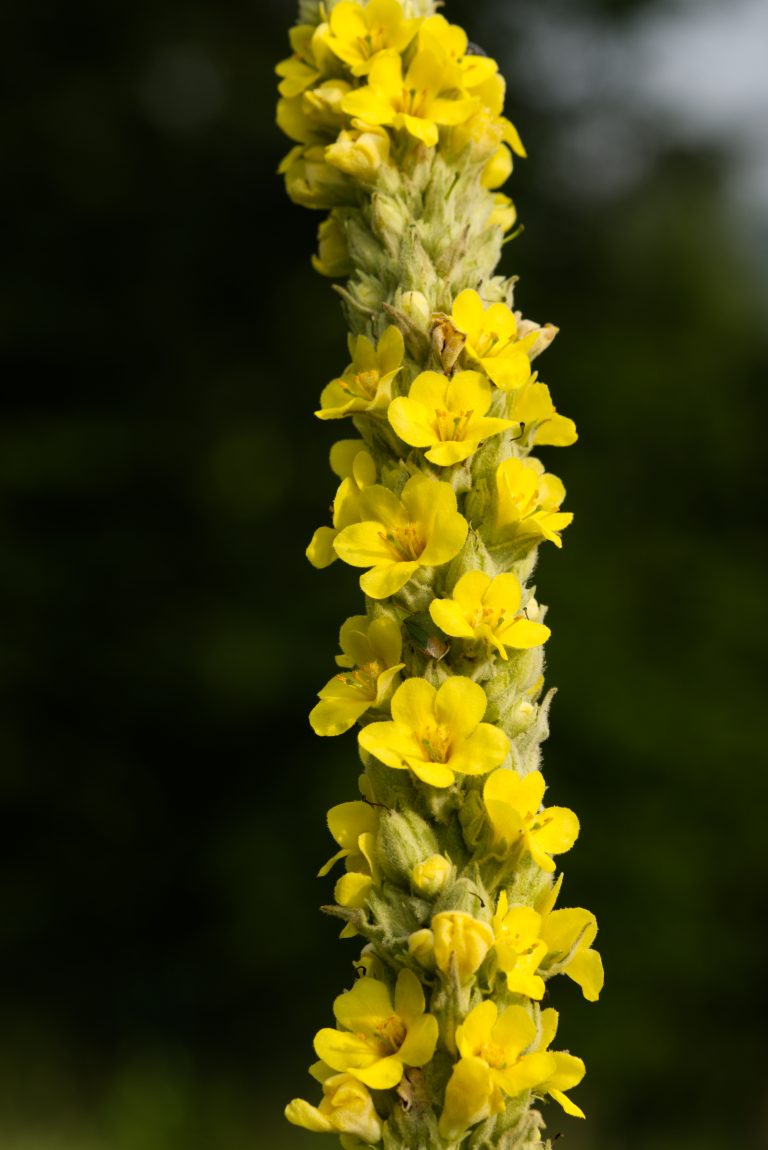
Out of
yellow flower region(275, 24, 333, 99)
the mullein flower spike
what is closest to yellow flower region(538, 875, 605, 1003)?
the mullein flower spike

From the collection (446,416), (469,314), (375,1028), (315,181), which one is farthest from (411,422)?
(375,1028)

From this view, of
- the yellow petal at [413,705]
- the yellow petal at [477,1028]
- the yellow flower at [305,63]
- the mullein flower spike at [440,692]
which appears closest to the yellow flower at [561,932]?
the mullein flower spike at [440,692]

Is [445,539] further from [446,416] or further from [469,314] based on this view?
[469,314]

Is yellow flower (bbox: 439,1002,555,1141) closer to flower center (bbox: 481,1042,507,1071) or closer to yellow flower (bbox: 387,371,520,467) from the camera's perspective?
flower center (bbox: 481,1042,507,1071)

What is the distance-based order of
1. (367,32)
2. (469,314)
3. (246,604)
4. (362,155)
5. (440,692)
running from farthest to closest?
1. (246,604)
2. (367,32)
3. (362,155)
4. (469,314)
5. (440,692)

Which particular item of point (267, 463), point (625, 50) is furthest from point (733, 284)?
point (267, 463)

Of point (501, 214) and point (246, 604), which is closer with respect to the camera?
point (501, 214)
